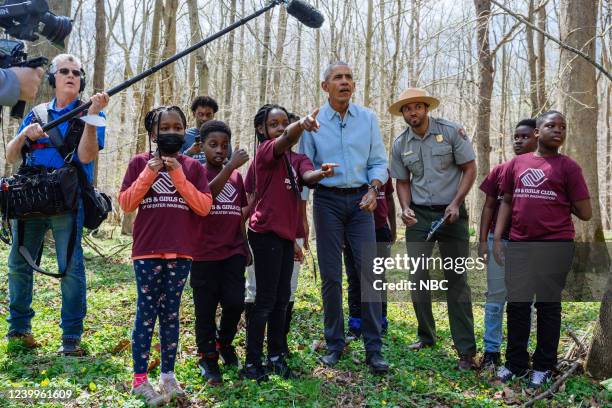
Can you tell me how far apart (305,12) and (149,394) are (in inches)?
112

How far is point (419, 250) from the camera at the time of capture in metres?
4.83

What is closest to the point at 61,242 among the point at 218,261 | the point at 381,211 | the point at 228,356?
the point at 218,261

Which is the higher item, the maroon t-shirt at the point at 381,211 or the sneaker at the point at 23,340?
the maroon t-shirt at the point at 381,211

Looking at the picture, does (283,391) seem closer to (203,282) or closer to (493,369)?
(203,282)

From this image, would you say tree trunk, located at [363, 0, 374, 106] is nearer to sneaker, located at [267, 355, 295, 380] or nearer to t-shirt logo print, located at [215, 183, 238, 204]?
t-shirt logo print, located at [215, 183, 238, 204]

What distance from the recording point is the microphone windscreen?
3.70 m

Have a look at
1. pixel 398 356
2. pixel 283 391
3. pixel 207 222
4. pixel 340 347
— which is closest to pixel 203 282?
pixel 207 222

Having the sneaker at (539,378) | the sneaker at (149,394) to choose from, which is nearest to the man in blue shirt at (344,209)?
the sneaker at (539,378)

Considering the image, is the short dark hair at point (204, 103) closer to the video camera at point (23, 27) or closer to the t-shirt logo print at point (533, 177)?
the video camera at point (23, 27)

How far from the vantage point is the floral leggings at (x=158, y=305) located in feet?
11.3

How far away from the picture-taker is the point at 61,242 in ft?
13.6

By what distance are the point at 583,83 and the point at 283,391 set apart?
241 inches

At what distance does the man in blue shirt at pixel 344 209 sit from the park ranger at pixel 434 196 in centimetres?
66

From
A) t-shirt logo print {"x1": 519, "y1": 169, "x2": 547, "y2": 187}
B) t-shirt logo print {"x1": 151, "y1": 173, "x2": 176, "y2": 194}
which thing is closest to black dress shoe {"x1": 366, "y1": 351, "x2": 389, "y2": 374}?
t-shirt logo print {"x1": 519, "y1": 169, "x2": 547, "y2": 187}
